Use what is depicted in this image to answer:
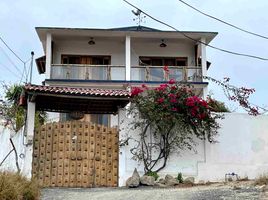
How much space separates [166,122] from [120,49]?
12392 millimetres

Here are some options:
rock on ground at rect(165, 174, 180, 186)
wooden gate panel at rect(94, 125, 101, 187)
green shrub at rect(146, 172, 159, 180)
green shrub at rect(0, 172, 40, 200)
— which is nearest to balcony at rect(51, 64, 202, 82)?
wooden gate panel at rect(94, 125, 101, 187)

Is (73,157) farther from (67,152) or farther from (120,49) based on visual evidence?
(120,49)

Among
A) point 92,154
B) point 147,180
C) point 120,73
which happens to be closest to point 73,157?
point 92,154

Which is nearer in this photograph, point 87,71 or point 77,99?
point 77,99

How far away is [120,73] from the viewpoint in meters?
25.7

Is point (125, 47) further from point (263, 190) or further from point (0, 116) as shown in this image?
point (263, 190)

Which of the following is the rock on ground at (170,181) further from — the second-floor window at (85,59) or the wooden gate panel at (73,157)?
the second-floor window at (85,59)

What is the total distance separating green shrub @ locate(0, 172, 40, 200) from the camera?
343 inches

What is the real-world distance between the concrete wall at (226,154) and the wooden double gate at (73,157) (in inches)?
23.5

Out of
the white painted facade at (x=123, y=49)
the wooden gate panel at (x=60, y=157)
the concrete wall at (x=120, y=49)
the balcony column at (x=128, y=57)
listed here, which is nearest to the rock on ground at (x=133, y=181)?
the wooden gate panel at (x=60, y=157)

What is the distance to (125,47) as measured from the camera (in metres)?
26.4

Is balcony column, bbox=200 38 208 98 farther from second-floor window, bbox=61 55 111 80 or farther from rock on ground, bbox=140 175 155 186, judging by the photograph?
rock on ground, bbox=140 175 155 186

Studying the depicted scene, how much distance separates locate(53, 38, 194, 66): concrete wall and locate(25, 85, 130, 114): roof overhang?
10.4m

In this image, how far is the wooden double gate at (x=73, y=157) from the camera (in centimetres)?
1471
